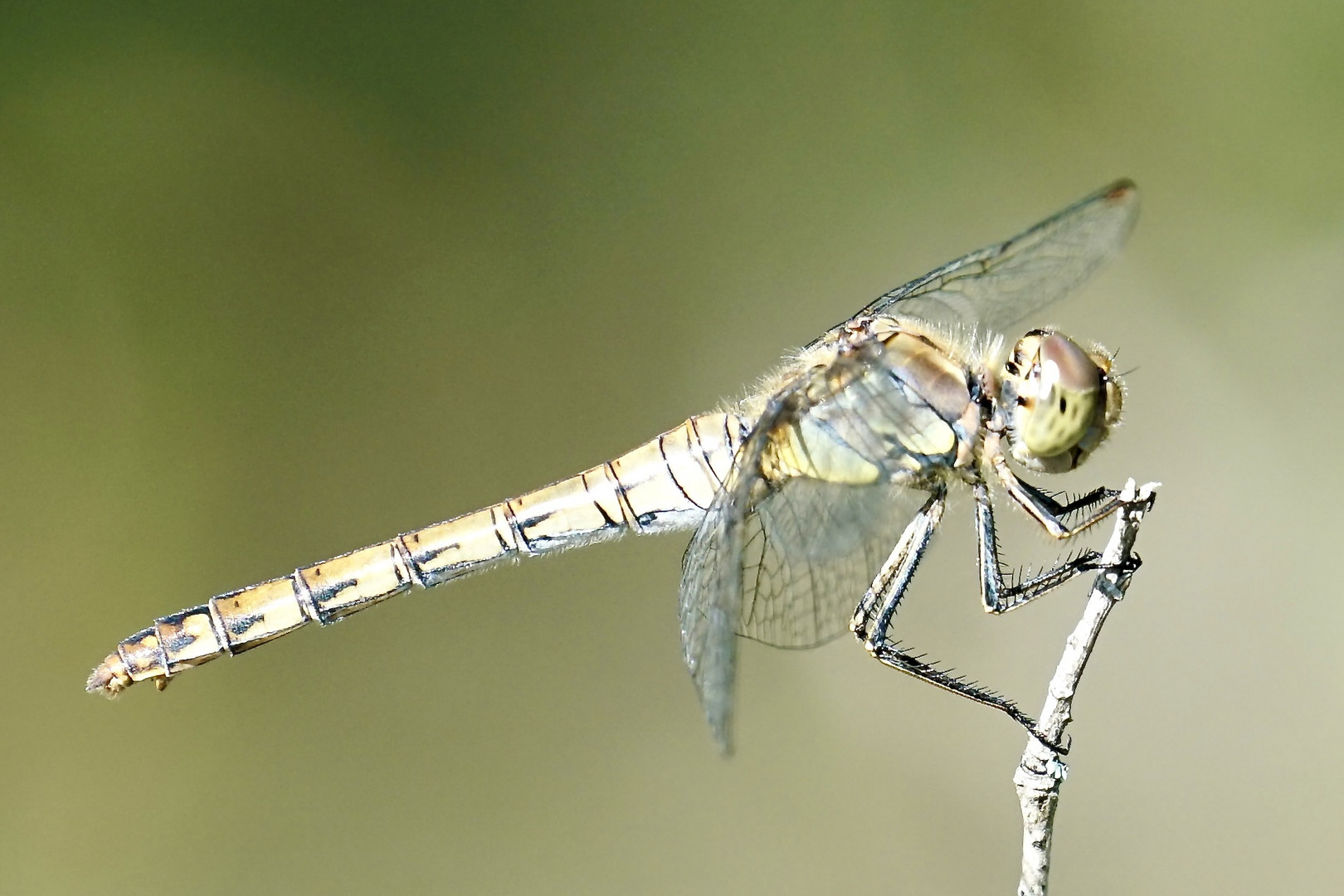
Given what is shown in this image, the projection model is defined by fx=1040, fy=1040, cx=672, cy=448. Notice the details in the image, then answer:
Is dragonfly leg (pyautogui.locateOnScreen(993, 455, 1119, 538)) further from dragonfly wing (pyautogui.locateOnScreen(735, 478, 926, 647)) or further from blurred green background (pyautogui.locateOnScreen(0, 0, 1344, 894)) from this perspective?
blurred green background (pyautogui.locateOnScreen(0, 0, 1344, 894))

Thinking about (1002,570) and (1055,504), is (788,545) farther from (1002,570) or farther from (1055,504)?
(1055,504)

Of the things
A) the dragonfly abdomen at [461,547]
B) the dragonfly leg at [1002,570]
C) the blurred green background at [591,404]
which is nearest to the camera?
the dragonfly leg at [1002,570]

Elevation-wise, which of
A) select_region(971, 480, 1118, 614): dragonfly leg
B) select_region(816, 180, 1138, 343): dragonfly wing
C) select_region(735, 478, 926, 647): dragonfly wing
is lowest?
select_region(971, 480, 1118, 614): dragonfly leg

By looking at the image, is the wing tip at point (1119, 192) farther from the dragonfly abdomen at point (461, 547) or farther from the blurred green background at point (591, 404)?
the blurred green background at point (591, 404)

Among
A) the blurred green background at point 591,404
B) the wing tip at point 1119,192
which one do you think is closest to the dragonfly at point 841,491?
the wing tip at point 1119,192

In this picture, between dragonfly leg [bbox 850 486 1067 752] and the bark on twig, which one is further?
dragonfly leg [bbox 850 486 1067 752]

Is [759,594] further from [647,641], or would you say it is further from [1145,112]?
[1145,112]

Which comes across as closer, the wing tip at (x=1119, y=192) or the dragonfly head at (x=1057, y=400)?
the dragonfly head at (x=1057, y=400)

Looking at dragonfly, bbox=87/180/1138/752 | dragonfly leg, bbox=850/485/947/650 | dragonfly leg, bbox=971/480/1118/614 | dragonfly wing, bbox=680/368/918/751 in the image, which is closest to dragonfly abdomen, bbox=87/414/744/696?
dragonfly, bbox=87/180/1138/752

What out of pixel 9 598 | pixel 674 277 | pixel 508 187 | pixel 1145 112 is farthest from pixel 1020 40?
pixel 9 598
